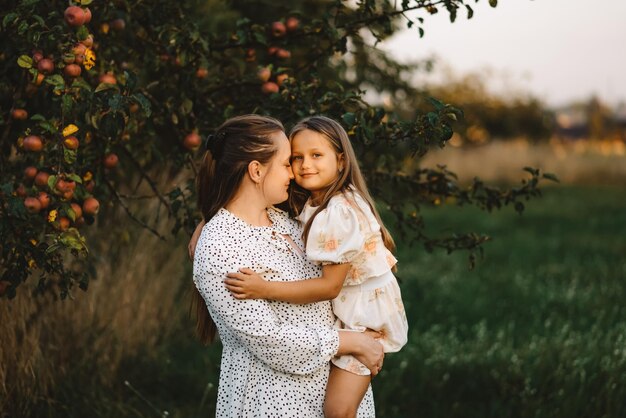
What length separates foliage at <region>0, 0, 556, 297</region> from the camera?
2498 mm

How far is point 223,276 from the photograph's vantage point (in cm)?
217

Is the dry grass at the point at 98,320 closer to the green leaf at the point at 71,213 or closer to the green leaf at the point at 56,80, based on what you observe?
the green leaf at the point at 71,213

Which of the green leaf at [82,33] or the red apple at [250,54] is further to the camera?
the red apple at [250,54]

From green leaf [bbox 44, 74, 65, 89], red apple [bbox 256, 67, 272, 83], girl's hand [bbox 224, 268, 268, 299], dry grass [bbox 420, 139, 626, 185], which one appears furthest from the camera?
dry grass [bbox 420, 139, 626, 185]

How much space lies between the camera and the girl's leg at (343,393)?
2305 millimetres

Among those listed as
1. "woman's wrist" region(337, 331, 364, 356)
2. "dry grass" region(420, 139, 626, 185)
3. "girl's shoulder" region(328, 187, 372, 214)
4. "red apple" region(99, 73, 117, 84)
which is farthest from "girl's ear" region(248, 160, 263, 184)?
"dry grass" region(420, 139, 626, 185)

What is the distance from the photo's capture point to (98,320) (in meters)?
3.97

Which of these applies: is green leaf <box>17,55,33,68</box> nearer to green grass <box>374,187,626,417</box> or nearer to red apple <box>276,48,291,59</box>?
red apple <box>276,48,291,59</box>

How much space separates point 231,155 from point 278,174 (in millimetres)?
169

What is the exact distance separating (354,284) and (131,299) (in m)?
2.19

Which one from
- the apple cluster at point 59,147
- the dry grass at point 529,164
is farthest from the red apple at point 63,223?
the dry grass at point 529,164

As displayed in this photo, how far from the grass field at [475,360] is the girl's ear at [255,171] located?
1.58 metres

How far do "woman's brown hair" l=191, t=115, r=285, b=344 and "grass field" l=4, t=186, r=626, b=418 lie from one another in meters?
1.46

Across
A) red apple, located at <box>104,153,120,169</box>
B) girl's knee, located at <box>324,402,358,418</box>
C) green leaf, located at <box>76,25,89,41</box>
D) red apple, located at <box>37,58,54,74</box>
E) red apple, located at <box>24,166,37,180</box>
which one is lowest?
girl's knee, located at <box>324,402,358,418</box>
